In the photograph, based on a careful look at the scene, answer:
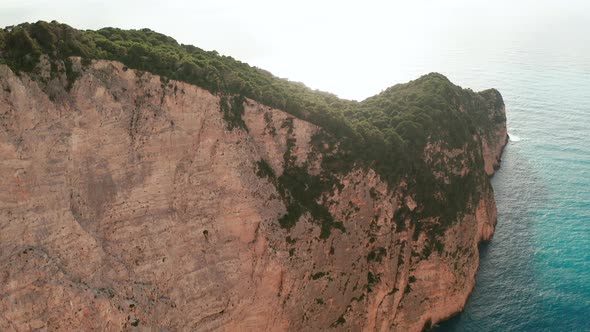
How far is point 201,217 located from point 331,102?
65.0ft

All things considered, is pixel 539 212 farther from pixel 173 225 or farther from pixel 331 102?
pixel 173 225

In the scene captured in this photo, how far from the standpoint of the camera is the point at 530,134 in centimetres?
8081

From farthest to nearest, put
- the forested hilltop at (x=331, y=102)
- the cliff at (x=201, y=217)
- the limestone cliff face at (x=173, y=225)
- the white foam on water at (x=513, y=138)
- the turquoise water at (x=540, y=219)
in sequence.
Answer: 1. the white foam on water at (x=513, y=138)
2. the turquoise water at (x=540, y=219)
3. the forested hilltop at (x=331, y=102)
4. the cliff at (x=201, y=217)
5. the limestone cliff face at (x=173, y=225)

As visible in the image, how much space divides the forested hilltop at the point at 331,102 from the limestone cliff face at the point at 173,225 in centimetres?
105

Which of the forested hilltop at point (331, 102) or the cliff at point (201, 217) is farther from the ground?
the forested hilltop at point (331, 102)

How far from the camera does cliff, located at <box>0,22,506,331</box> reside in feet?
84.0

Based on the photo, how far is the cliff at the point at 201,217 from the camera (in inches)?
1008

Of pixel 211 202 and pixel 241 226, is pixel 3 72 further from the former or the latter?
pixel 241 226

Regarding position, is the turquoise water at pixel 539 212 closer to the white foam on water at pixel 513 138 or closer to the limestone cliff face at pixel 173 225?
the white foam on water at pixel 513 138

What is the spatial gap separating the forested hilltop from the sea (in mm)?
9376

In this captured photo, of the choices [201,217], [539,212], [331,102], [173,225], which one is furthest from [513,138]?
[173,225]

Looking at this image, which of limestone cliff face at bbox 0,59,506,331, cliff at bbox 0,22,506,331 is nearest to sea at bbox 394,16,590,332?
cliff at bbox 0,22,506,331

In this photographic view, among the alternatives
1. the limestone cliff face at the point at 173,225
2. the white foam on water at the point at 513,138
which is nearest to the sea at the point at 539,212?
the white foam on water at the point at 513,138

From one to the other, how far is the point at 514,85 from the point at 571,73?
20.1 m
